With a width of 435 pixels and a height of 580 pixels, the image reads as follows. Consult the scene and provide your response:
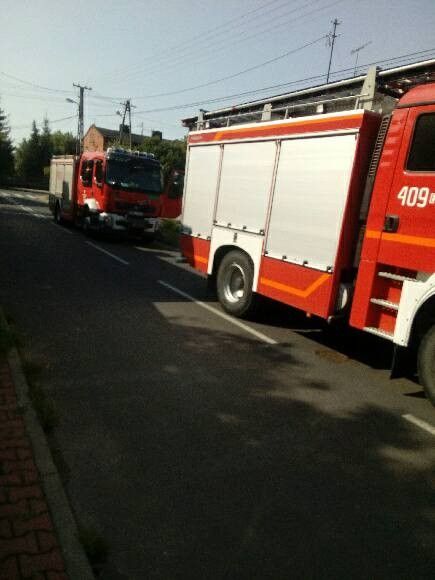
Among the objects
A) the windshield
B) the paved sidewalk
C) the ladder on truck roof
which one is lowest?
the paved sidewalk

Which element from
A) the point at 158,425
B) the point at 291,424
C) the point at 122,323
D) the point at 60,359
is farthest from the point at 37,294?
the point at 291,424

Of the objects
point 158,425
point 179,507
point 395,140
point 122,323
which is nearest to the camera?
point 179,507

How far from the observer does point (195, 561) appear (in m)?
2.62

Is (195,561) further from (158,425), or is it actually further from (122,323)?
(122,323)

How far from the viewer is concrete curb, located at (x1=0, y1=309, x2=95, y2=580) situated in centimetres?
242

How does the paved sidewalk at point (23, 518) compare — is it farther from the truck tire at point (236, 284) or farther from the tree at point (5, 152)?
the tree at point (5, 152)

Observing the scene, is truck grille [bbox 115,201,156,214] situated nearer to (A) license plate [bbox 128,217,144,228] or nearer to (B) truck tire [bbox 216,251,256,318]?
(A) license plate [bbox 128,217,144,228]

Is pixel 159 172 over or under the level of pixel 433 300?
over

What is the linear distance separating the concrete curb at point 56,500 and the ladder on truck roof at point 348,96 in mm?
5115

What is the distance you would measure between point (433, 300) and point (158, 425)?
311 cm

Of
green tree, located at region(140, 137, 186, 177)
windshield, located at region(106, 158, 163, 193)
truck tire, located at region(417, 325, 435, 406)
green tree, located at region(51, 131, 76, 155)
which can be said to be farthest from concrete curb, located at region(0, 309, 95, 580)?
green tree, located at region(51, 131, 76, 155)

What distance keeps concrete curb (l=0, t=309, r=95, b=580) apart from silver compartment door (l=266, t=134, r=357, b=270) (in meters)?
3.86

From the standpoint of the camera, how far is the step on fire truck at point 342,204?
16.0ft

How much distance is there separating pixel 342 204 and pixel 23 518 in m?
4.65
